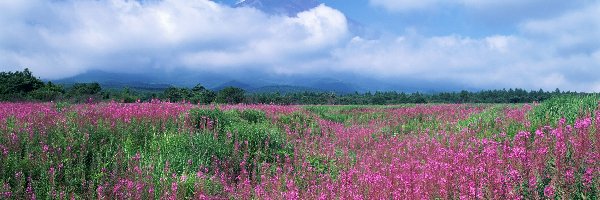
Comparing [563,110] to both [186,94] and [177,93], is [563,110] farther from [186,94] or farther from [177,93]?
[177,93]

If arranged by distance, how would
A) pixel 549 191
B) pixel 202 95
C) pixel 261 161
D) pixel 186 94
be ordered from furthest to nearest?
pixel 186 94 → pixel 202 95 → pixel 261 161 → pixel 549 191

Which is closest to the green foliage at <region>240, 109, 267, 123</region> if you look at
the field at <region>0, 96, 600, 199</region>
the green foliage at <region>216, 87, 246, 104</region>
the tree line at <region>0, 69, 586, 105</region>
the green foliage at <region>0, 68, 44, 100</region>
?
the field at <region>0, 96, 600, 199</region>

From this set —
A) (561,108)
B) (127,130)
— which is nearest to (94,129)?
(127,130)

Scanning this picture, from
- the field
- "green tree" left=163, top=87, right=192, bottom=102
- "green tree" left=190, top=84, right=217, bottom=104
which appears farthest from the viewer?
"green tree" left=163, top=87, right=192, bottom=102

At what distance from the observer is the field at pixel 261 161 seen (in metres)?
5.55

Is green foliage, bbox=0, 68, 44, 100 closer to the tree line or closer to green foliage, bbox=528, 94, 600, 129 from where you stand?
the tree line

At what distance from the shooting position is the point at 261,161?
9.62m

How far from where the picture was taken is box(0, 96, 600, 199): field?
5555 mm

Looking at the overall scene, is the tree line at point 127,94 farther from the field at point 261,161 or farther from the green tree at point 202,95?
the field at point 261,161

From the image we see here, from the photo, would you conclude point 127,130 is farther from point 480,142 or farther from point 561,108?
point 561,108

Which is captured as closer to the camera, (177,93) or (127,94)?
(127,94)

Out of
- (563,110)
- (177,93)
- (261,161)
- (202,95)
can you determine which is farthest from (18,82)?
(563,110)

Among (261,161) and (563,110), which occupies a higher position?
(563,110)

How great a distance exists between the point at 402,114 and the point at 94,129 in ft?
50.4
